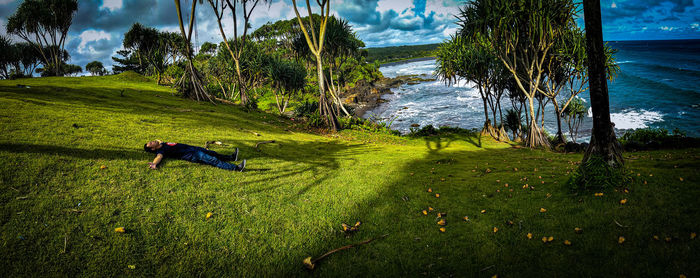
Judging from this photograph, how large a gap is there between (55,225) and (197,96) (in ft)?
53.2

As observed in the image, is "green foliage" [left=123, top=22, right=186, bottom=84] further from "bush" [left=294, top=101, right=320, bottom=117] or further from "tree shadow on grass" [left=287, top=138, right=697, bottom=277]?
"tree shadow on grass" [left=287, top=138, right=697, bottom=277]

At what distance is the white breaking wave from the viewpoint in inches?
980

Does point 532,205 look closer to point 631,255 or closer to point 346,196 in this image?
point 631,255

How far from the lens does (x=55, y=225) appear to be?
3609 millimetres

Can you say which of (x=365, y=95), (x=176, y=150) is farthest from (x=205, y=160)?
(x=365, y=95)

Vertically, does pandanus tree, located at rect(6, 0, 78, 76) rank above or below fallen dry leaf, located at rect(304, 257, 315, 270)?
above

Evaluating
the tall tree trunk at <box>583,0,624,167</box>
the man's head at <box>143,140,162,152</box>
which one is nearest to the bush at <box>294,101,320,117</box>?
the man's head at <box>143,140,162,152</box>

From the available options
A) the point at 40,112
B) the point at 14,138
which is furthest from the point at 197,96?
the point at 14,138

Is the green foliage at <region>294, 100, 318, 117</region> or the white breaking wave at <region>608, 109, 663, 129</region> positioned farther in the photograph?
the white breaking wave at <region>608, 109, 663, 129</region>

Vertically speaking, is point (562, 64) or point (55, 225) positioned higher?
point (562, 64)

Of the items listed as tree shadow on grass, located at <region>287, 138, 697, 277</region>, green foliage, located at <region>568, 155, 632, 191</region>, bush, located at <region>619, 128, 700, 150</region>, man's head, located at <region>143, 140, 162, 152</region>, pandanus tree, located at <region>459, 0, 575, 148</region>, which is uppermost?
pandanus tree, located at <region>459, 0, 575, 148</region>

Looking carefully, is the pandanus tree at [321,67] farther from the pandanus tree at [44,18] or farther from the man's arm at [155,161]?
the pandanus tree at [44,18]

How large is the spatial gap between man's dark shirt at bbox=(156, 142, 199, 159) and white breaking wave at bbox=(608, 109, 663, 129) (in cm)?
3365

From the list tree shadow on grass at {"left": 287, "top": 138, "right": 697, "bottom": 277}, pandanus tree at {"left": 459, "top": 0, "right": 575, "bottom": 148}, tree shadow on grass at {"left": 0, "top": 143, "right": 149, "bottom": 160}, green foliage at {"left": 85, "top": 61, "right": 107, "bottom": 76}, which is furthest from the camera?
green foliage at {"left": 85, "top": 61, "right": 107, "bottom": 76}
